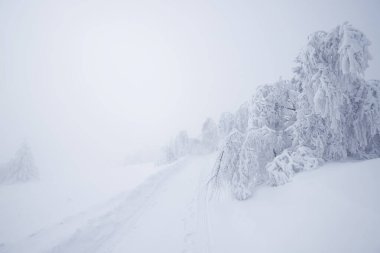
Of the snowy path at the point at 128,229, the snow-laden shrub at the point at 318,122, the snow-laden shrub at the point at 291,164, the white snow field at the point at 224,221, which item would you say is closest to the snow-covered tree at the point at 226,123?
the snowy path at the point at 128,229

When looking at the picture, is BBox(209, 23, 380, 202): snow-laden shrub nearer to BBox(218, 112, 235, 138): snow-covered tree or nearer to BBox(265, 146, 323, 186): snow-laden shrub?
BBox(265, 146, 323, 186): snow-laden shrub

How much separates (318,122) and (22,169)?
153 feet

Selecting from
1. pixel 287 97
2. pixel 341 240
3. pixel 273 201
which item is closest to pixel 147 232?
pixel 273 201

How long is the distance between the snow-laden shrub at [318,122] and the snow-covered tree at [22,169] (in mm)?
41125

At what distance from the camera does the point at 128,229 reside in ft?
30.2

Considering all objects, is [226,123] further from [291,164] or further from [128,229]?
[128,229]

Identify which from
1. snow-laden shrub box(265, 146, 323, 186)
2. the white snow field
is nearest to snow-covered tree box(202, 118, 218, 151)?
the white snow field

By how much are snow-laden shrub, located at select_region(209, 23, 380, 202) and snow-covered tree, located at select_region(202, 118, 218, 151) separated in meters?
37.2

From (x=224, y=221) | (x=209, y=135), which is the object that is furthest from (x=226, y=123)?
(x=224, y=221)

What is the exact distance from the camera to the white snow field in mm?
5047

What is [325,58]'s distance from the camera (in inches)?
354

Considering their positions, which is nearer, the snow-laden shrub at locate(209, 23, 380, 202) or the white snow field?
the white snow field

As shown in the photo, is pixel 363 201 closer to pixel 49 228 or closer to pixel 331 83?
pixel 331 83

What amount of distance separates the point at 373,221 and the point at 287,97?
319 inches
